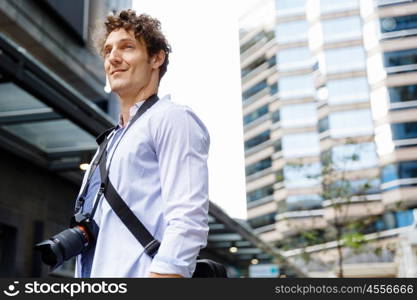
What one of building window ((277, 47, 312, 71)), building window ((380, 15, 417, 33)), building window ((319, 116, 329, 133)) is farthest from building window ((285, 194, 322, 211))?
building window ((380, 15, 417, 33))

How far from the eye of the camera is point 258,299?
5.65 ft

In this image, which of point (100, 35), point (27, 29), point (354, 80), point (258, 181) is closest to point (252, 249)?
point (27, 29)

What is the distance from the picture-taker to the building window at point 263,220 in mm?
77375

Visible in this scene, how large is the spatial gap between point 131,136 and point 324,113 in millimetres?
70534

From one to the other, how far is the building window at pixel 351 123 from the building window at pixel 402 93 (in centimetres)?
452

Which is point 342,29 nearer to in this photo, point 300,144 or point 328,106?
point 328,106

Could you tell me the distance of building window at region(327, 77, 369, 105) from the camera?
67.6m

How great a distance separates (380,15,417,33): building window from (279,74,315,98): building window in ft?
43.5

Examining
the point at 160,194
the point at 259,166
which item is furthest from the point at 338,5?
the point at 160,194

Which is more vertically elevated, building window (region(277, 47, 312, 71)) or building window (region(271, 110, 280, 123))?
building window (region(277, 47, 312, 71))

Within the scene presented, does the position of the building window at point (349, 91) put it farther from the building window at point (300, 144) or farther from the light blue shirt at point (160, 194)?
the light blue shirt at point (160, 194)

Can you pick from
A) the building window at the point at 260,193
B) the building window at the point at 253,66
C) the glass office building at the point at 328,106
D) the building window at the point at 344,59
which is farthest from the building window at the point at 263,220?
the building window at the point at 253,66

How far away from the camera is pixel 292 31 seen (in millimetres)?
77062
